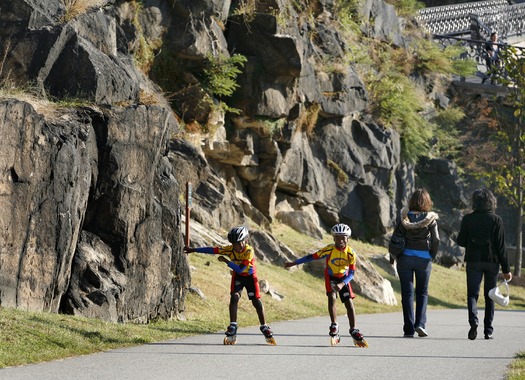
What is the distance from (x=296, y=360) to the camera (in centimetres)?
1066

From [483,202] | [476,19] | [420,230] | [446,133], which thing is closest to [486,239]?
[483,202]

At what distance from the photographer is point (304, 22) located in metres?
29.2

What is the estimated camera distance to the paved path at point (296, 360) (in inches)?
370

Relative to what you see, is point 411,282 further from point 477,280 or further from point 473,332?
point 473,332

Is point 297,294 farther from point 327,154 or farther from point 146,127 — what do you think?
point 327,154

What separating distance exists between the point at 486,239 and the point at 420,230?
85 centimetres

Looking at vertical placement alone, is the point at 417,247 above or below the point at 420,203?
below

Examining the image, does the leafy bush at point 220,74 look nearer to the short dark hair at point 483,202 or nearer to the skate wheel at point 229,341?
the short dark hair at point 483,202

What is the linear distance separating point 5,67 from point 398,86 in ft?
69.5

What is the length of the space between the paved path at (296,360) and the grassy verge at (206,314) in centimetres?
31

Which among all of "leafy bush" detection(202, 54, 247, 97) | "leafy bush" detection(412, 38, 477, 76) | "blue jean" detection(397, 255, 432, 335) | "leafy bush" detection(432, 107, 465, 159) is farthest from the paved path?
"leafy bush" detection(412, 38, 477, 76)

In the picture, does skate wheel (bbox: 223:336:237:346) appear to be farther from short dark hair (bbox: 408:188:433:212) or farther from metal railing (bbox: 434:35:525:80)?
metal railing (bbox: 434:35:525:80)

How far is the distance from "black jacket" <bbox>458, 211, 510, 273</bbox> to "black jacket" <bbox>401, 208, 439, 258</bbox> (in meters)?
0.39

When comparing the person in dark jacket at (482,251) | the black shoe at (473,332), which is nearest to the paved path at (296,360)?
the black shoe at (473,332)
